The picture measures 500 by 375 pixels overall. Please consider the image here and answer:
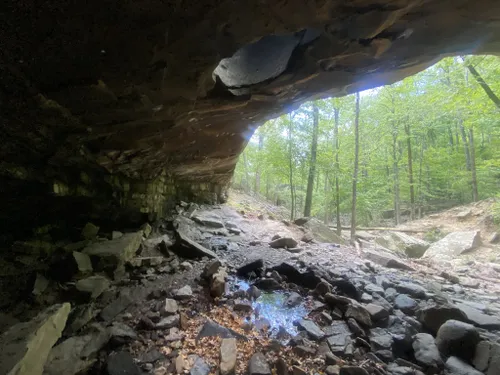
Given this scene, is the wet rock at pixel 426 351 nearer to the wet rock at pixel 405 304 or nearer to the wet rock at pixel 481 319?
the wet rock at pixel 405 304

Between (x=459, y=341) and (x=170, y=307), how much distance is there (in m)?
4.33

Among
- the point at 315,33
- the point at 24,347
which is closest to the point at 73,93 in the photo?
the point at 24,347

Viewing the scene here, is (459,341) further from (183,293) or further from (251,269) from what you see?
(183,293)

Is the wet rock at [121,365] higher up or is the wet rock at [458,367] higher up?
the wet rock at [121,365]

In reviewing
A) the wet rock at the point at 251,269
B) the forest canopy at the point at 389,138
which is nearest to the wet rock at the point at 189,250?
the wet rock at the point at 251,269

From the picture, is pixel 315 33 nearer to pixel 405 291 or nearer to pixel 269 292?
pixel 269 292

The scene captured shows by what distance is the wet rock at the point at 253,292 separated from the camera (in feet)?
15.5

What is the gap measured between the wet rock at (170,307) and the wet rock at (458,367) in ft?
13.0

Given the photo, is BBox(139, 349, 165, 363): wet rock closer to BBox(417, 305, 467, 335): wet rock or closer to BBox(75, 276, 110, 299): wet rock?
BBox(75, 276, 110, 299): wet rock

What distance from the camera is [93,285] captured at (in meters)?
4.25

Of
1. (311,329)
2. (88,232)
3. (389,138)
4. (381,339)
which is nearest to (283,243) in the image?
(311,329)

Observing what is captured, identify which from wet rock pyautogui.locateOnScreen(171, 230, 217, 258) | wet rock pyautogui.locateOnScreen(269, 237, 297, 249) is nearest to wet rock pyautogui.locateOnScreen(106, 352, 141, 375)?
wet rock pyautogui.locateOnScreen(171, 230, 217, 258)

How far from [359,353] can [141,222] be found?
22.3ft

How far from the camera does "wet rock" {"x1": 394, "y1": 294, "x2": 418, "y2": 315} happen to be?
4402mm
